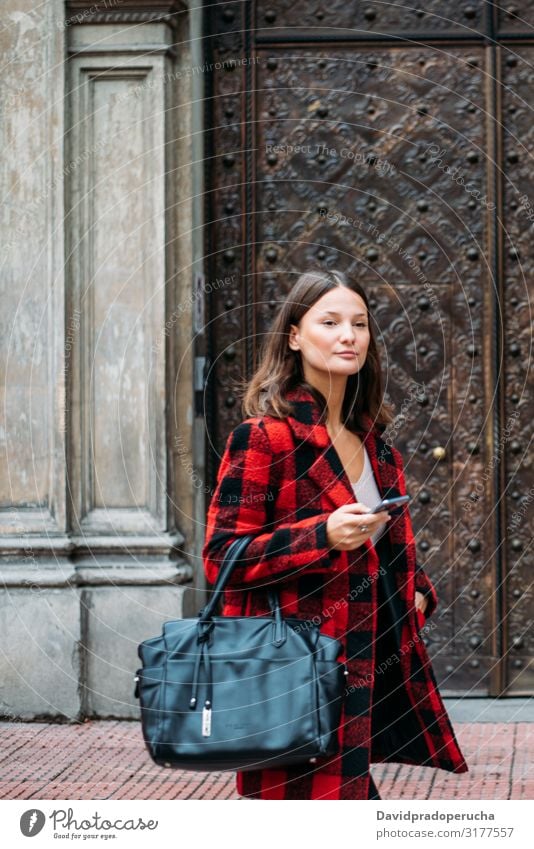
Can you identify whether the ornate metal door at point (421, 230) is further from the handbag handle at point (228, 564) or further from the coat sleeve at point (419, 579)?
the handbag handle at point (228, 564)

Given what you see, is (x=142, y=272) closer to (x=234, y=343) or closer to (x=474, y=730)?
(x=234, y=343)

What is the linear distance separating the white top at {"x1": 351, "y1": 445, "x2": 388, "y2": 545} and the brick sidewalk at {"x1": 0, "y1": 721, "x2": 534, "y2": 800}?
6.03 feet

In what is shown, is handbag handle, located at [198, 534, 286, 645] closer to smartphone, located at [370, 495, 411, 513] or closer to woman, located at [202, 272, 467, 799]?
woman, located at [202, 272, 467, 799]

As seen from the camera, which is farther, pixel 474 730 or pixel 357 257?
pixel 357 257

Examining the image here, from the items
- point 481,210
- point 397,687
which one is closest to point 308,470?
point 397,687

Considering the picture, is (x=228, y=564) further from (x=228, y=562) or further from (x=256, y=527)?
(x=256, y=527)

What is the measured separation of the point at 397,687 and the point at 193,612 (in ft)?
9.95

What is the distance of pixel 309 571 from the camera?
3.40m

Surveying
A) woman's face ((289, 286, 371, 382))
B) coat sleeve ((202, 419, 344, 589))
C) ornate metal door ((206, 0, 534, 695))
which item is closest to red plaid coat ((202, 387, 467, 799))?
coat sleeve ((202, 419, 344, 589))

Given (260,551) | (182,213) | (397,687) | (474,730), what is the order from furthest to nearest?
(182,213)
(474,730)
(397,687)
(260,551)

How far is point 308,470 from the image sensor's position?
11.5 ft
